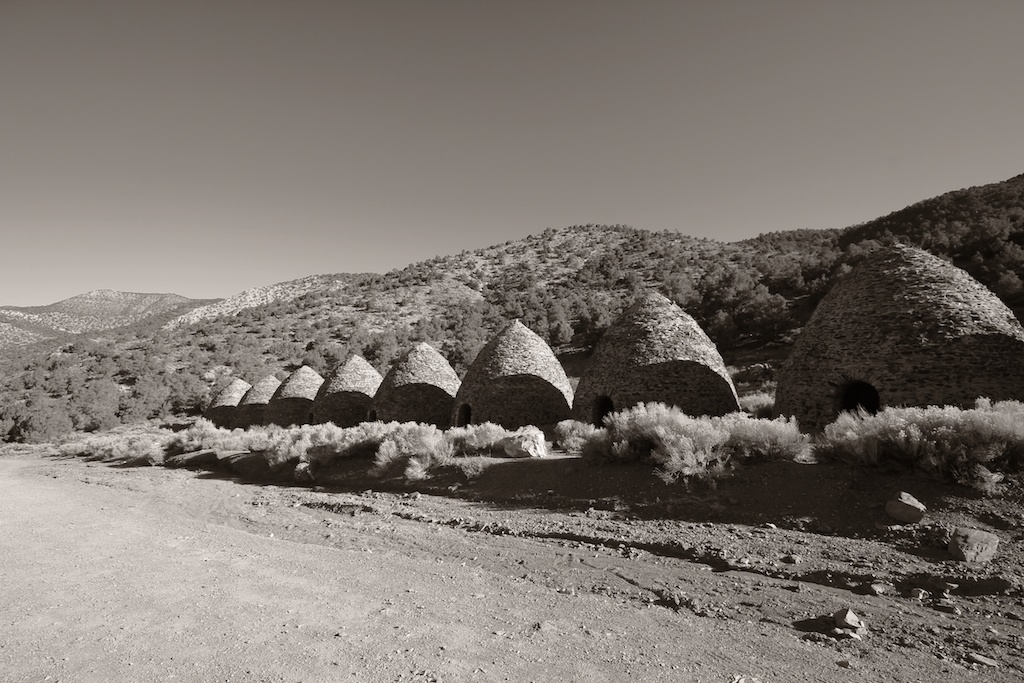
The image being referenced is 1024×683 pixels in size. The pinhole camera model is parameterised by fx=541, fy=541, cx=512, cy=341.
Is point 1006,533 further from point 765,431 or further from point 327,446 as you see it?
point 327,446

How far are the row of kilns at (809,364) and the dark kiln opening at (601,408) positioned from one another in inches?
1.1

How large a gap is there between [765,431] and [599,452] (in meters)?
2.94

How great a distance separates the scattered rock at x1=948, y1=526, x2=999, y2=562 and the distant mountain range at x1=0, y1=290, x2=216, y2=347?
91.3 m

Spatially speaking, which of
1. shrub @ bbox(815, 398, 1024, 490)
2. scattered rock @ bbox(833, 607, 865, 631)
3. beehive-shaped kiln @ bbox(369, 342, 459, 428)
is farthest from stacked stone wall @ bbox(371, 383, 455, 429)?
scattered rock @ bbox(833, 607, 865, 631)

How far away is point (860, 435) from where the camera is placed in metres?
7.38

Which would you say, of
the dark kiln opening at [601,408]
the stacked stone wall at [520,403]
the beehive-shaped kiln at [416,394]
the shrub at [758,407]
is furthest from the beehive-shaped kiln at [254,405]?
the shrub at [758,407]

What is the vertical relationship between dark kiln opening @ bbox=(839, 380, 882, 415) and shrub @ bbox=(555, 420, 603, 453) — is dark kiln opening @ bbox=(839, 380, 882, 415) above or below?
above

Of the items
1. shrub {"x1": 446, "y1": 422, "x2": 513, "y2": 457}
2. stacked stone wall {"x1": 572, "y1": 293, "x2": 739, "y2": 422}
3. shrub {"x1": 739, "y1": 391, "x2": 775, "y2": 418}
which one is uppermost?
stacked stone wall {"x1": 572, "y1": 293, "x2": 739, "y2": 422}

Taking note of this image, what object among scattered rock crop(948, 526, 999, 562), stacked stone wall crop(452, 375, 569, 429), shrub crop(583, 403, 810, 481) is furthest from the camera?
stacked stone wall crop(452, 375, 569, 429)

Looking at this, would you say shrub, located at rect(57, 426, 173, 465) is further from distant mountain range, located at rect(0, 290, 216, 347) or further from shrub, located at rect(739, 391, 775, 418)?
distant mountain range, located at rect(0, 290, 216, 347)

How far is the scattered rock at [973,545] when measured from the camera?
554 cm

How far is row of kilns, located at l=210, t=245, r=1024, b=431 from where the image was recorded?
8.74 meters

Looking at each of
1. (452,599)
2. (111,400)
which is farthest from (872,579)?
(111,400)

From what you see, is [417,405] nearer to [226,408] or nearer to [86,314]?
[226,408]
